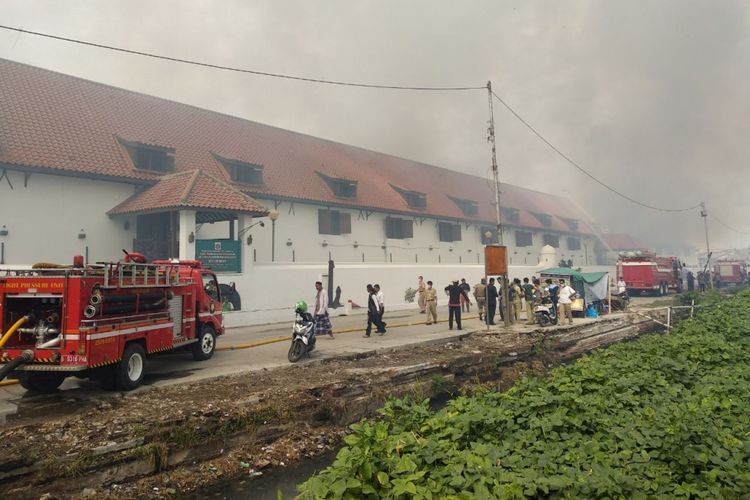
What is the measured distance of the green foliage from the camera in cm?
353

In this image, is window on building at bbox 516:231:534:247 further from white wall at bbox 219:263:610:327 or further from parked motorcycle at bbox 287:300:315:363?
parked motorcycle at bbox 287:300:315:363

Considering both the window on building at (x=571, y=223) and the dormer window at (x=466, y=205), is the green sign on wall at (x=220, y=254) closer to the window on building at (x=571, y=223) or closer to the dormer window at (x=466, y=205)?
the dormer window at (x=466, y=205)

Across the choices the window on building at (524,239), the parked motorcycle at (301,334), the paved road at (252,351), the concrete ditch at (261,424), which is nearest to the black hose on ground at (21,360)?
the paved road at (252,351)

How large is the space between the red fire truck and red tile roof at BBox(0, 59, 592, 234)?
21.3 m

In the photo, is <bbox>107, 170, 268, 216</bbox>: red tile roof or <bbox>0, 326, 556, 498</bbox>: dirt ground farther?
<bbox>107, 170, 268, 216</bbox>: red tile roof

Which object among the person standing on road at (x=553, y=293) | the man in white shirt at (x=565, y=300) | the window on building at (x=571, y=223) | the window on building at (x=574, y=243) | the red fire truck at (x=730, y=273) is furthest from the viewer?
the window on building at (x=571, y=223)

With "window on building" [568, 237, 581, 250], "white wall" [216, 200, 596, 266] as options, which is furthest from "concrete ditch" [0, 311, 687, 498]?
"window on building" [568, 237, 581, 250]

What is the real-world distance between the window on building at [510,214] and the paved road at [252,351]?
20.8 metres

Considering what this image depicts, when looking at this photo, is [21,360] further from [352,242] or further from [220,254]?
[352,242]

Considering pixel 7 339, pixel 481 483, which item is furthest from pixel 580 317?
pixel 7 339

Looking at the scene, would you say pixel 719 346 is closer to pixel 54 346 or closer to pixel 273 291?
pixel 54 346

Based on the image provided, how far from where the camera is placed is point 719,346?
9.45 meters

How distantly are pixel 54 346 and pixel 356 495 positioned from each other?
565 cm

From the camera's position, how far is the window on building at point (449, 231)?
32094 mm
